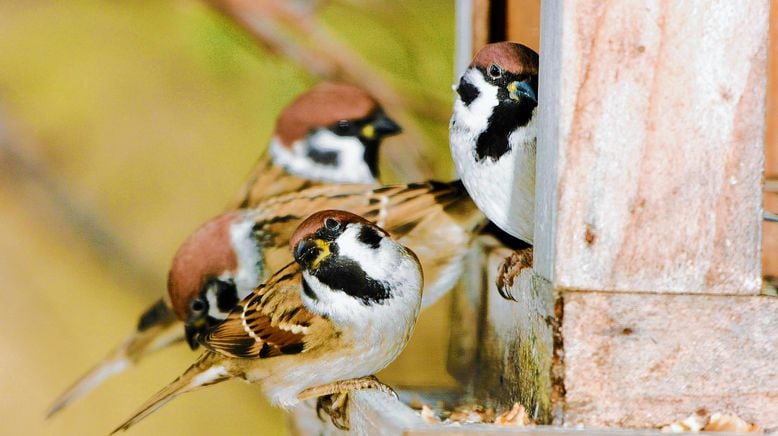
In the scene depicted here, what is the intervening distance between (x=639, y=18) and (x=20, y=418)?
1.94 metres

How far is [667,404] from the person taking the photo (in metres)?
Answer: 1.02

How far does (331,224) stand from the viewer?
4.69ft

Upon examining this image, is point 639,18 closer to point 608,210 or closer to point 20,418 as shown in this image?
point 608,210

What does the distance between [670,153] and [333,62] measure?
166 centimetres

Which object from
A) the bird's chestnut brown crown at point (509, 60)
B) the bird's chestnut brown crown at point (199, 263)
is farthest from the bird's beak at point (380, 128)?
Result: the bird's chestnut brown crown at point (509, 60)

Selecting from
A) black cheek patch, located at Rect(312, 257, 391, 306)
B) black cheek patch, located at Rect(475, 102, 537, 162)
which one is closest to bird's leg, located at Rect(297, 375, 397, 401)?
black cheek patch, located at Rect(312, 257, 391, 306)

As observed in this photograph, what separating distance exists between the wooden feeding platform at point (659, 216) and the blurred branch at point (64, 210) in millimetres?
1600

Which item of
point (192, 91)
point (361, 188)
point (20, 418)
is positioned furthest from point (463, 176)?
point (20, 418)

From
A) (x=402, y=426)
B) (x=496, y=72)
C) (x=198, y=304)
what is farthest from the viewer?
(x=198, y=304)

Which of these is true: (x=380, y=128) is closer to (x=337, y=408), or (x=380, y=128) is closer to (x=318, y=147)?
(x=318, y=147)

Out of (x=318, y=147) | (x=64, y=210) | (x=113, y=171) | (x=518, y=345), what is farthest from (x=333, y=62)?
(x=518, y=345)

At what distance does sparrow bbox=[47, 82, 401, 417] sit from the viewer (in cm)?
219

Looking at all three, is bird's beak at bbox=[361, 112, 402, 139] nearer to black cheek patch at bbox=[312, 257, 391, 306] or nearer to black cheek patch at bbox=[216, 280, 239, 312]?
black cheek patch at bbox=[216, 280, 239, 312]

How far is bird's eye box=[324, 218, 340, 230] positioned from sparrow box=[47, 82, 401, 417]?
708 mm
